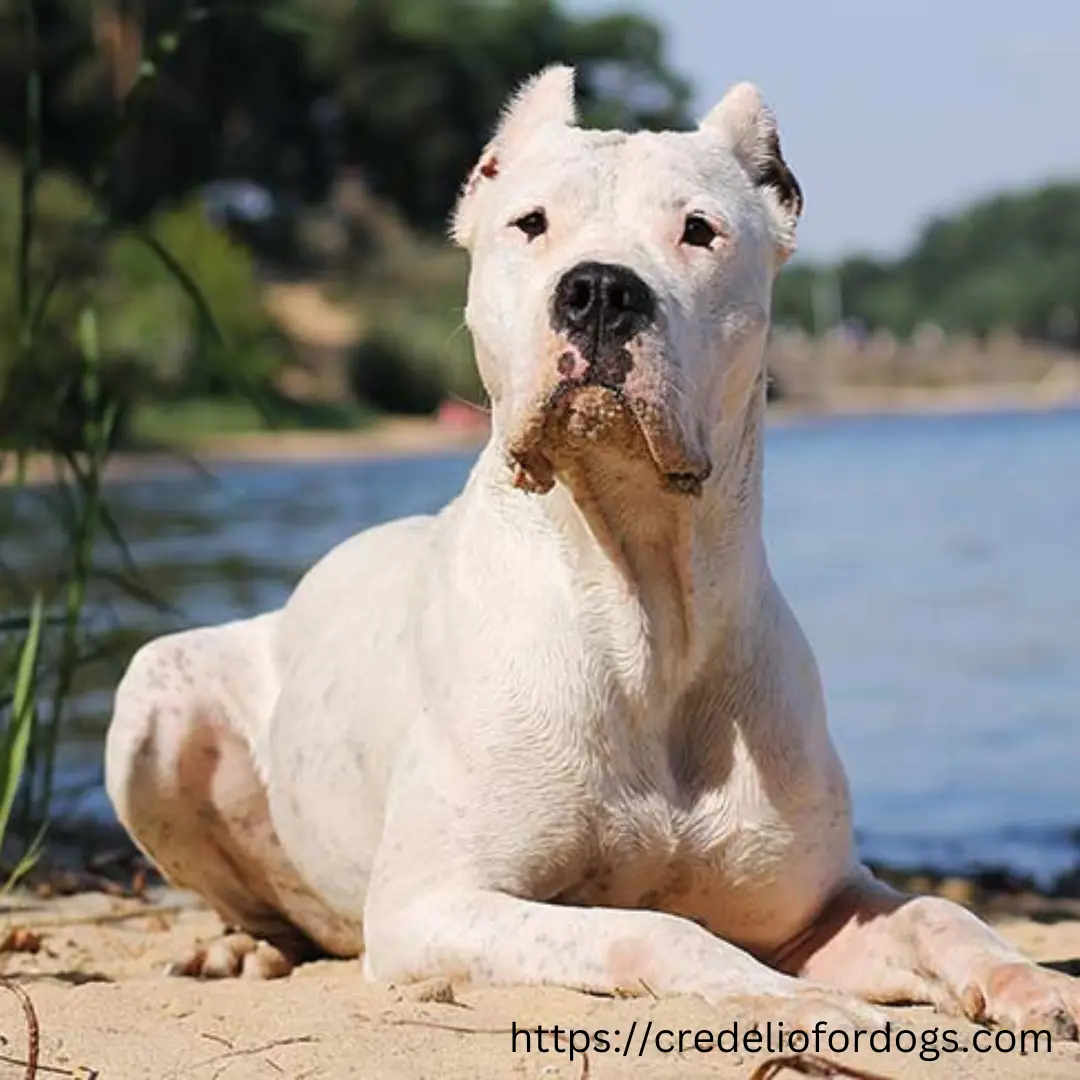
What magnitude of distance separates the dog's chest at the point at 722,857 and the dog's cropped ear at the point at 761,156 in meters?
0.99

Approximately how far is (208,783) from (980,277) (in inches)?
4346

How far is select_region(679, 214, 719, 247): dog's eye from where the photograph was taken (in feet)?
13.4

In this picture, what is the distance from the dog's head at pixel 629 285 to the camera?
387 centimetres

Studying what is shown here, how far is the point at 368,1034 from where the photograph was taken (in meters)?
3.60

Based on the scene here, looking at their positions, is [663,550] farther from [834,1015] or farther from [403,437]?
[403,437]

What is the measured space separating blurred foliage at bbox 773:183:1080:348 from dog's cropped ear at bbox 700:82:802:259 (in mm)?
83905

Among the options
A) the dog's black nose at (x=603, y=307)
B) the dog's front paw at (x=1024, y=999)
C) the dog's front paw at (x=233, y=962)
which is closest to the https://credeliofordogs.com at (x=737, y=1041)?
the dog's front paw at (x=1024, y=999)

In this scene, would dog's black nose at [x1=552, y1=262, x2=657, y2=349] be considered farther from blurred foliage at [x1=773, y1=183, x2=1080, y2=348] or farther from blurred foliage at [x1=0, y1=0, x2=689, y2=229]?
blurred foliage at [x1=773, y1=183, x2=1080, y2=348]

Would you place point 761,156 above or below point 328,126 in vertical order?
above

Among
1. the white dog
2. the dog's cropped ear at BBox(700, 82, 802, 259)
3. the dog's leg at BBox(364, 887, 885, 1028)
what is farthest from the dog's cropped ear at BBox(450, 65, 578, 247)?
the dog's leg at BBox(364, 887, 885, 1028)

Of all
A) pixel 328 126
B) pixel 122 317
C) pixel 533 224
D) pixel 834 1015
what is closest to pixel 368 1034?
pixel 834 1015

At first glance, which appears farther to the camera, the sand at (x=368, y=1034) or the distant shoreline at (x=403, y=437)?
the distant shoreline at (x=403, y=437)

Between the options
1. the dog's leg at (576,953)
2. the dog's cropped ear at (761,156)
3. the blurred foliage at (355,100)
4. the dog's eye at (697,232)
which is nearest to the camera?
the dog's leg at (576,953)

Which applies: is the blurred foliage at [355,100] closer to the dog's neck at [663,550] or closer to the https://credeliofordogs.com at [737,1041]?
the dog's neck at [663,550]
